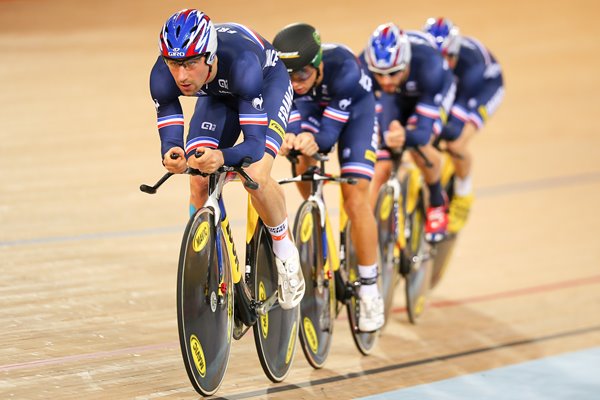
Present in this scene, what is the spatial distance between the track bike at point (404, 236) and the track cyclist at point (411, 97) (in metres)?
0.07

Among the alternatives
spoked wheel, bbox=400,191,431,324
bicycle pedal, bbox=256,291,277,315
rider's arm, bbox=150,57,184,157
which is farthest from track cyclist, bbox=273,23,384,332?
spoked wheel, bbox=400,191,431,324

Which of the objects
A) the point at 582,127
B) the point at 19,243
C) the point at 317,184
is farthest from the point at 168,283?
the point at 582,127

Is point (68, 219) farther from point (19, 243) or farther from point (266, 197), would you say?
point (266, 197)

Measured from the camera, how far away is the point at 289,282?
151 inches

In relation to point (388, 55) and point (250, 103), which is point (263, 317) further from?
point (388, 55)

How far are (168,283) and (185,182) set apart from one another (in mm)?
2032

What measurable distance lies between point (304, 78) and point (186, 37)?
961mm

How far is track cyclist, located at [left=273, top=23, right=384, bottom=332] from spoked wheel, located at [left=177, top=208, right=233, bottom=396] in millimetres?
746

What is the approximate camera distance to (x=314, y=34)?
160 inches

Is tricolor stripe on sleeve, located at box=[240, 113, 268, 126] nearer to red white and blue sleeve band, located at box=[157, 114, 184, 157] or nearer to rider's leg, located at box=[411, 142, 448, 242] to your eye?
red white and blue sleeve band, located at box=[157, 114, 184, 157]

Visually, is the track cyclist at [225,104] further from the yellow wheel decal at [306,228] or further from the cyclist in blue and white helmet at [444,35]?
the cyclist in blue and white helmet at [444,35]

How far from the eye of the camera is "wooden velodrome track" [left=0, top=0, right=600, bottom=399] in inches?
165

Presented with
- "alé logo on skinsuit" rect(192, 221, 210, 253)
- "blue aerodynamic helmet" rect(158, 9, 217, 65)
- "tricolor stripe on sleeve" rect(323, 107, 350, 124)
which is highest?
"blue aerodynamic helmet" rect(158, 9, 217, 65)

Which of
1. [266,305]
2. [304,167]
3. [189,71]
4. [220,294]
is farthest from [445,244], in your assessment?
[189,71]
